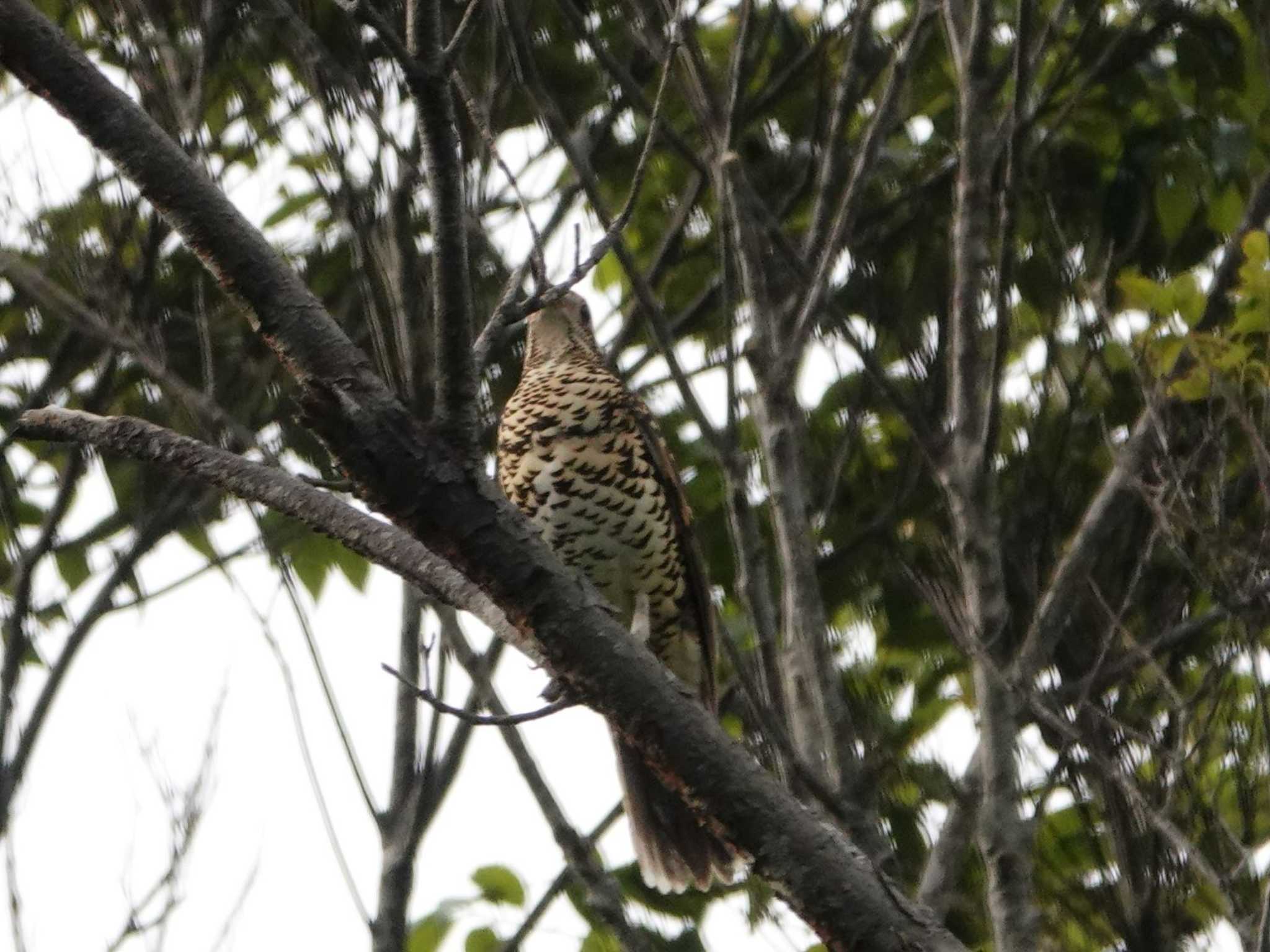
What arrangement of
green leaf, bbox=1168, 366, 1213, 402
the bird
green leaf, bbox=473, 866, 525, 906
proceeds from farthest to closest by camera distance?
the bird, green leaf, bbox=473, 866, 525, 906, green leaf, bbox=1168, 366, 1213, 402

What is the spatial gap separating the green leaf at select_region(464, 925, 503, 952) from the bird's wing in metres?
0.86

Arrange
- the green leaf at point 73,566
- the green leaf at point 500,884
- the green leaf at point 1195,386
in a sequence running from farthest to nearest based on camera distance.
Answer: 1. the green leaf at point 73,566
2. the green leaf at point 500,884
3. the green leaf at point 1195,386

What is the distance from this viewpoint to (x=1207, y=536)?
3.14m

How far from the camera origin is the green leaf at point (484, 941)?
166 inches

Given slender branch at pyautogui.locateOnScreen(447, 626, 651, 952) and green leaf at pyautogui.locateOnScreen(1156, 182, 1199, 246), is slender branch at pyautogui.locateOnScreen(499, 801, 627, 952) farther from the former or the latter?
green leaf at pyautogui.locateOnScreen(1156, 182, 1199, 246)

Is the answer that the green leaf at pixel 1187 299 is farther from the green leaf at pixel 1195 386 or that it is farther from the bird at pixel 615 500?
the bird at pixel 615 500

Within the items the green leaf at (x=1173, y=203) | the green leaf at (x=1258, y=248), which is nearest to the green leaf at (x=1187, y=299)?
the green leaf at (x=1258, y=248)

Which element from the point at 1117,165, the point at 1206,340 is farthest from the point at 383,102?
the point at 1206,340

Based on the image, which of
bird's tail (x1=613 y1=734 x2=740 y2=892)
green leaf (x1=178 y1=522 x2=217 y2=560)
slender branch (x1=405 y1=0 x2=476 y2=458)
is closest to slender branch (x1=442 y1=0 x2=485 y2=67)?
slender branch (x1=405 y1=0 x2=476 y2=458)

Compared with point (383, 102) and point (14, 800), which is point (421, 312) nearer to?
point (383, 102)

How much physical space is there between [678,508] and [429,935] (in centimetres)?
133

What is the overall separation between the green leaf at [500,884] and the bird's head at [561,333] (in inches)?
59.6

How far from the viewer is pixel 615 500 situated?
462 centimetres

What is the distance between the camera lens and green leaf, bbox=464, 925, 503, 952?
4223 mm
